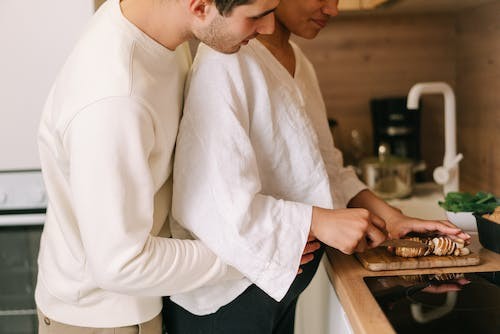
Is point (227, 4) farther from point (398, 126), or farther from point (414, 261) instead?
point (398, 126)

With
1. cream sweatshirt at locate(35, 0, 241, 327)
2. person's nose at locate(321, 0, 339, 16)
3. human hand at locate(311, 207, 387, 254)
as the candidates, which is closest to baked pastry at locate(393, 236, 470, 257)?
human hand at locate(311, 207, 387, 254)

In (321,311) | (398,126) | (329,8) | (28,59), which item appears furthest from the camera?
(398,126)

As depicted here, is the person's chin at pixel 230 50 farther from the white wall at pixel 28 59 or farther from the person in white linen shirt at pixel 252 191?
the white wall at pixel 28 59

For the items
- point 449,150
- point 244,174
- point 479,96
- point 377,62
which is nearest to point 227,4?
point 244,174

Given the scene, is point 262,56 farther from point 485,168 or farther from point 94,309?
point 485,168

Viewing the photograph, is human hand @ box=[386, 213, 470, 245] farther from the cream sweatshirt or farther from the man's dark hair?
the man's dark hair

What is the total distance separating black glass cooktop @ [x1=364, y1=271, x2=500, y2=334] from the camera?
0.96m

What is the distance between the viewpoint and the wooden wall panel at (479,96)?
5.97 feet

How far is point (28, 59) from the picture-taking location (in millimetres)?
1535

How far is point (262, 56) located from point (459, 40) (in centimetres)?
116

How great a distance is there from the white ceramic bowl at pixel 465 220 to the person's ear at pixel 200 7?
773mm

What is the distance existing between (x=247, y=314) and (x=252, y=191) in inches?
9.9

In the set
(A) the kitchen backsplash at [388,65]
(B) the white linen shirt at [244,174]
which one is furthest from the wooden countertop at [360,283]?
(A) the kitchen backsplash at [388,65]

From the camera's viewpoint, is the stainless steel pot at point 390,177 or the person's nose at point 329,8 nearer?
the person's nose at point 329,8
